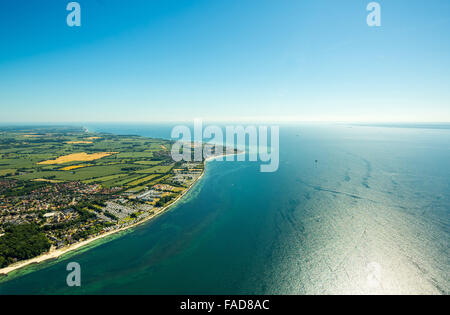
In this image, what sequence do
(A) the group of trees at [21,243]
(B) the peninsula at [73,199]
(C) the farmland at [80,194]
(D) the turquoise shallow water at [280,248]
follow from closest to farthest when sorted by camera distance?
(D) the turquoise shallow water at [280,248]
(A) the group of trees at [21,243]
(B) the peninsula at [73,199]
(C) the farmland at [80,194]

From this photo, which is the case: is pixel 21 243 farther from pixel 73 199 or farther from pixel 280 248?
pixel 280 248

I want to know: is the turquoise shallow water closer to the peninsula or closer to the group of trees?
the group of trees

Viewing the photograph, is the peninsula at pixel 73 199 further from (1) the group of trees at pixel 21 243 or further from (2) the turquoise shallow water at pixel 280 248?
(2) the turquoise shallow water at pixel 280 248

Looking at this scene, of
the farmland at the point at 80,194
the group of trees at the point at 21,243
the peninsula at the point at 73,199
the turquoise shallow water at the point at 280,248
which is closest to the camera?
the turquoise shallow water at the point at 280,248

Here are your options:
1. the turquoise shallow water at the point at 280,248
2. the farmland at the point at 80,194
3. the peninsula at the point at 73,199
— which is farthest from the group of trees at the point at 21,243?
the turquoise shallow water at the point at 280,248
